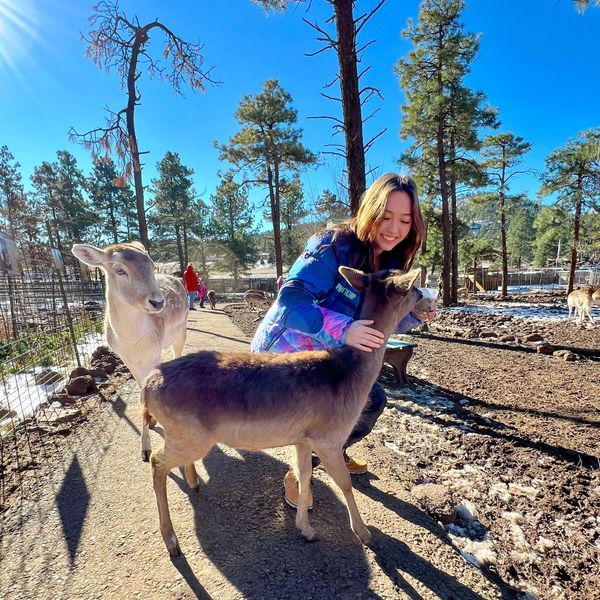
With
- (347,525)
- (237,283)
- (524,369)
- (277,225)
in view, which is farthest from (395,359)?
(237,283)

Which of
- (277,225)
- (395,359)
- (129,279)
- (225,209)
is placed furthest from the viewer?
(225,209)

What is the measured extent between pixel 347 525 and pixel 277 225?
2227 centimetres

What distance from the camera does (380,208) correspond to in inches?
106

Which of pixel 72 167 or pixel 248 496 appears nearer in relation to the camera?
pixel 248 496

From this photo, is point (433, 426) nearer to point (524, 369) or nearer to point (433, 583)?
point (433, 583)

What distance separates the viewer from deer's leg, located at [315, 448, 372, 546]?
2.47 m

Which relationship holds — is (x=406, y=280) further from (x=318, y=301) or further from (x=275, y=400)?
(x=275, y=400)

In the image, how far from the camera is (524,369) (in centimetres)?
732

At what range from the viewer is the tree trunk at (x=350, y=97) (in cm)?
604

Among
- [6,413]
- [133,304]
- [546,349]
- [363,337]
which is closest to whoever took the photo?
[363,337]

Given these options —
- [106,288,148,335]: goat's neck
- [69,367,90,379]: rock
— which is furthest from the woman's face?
[69,367,90,379]: rock

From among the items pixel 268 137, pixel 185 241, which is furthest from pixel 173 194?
pixel 268 137

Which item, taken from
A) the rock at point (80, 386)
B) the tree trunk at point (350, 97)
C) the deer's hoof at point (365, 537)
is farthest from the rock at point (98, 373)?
the deer's hoof at point (365, 537)

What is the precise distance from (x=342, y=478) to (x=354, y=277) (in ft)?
4.99
